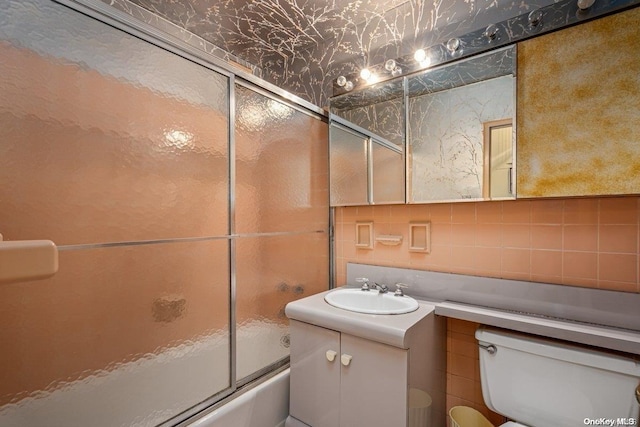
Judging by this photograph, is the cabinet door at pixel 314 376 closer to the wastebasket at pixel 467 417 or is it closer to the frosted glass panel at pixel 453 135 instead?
the wastebasket at pixel 467 417

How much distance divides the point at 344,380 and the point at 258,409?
18.9 inches

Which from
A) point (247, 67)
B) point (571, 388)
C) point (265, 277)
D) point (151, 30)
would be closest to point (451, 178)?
point (571, 388)

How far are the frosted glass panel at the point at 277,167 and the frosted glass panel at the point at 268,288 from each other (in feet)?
0.31

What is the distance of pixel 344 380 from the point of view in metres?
1.32

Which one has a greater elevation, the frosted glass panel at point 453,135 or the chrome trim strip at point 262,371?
the frosted glass panel at point 453,135

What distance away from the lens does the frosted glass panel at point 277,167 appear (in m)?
1.47

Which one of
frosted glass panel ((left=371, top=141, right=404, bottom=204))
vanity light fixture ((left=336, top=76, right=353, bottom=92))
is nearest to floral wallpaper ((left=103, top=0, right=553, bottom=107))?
vanity light fixture ((left=336, top=76, right=353, bottom=92))

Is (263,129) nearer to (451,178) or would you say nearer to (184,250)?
(184,250)

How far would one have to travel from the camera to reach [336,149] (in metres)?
1.99

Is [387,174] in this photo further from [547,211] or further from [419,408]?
[419,408]

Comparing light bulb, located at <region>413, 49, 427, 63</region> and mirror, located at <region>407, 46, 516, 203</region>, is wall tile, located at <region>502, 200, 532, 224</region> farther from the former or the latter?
light bulb, located at <region>413, 49, 427, 63</region>

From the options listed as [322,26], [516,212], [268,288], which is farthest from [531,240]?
[322,26]

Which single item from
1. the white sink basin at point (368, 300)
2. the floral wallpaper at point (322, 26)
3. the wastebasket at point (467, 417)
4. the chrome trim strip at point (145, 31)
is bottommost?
the wastebasket at point (467, 417)

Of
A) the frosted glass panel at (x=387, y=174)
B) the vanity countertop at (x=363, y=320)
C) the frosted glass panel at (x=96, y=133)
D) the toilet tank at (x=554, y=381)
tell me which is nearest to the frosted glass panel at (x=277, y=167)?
the frosted glass panel at (x=96, y=133)
